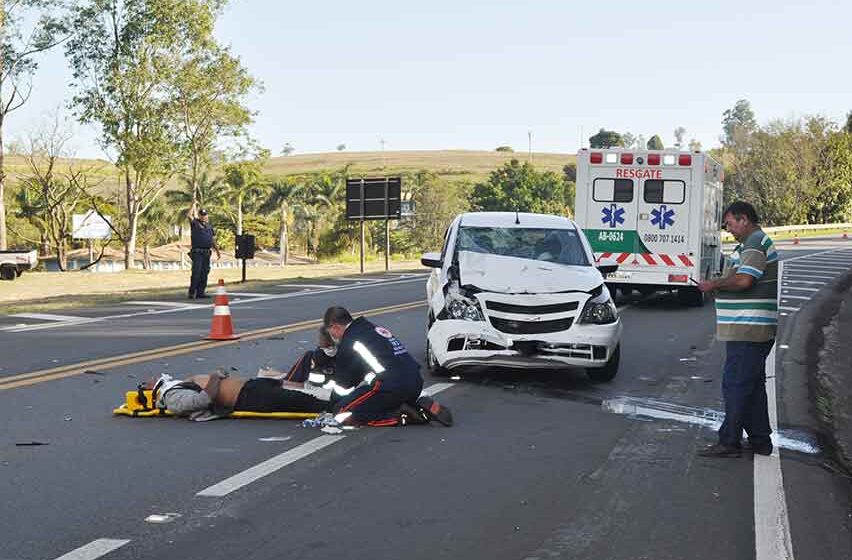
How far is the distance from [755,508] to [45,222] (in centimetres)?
6187

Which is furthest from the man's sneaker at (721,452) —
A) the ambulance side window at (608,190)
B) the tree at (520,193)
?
the tree at (520,193)

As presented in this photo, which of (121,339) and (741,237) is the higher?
(741,237)

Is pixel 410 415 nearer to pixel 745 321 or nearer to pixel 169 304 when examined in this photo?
pixel 745 321

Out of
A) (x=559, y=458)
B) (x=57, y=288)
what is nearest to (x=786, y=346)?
(x=559, y=458)

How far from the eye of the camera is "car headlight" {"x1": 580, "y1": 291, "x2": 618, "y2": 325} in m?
11.1

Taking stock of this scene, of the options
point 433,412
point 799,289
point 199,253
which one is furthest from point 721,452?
point 799,289

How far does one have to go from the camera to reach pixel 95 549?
17.7 ft

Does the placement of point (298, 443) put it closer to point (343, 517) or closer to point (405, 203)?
point (343, 517)

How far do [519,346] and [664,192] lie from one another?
404 inches

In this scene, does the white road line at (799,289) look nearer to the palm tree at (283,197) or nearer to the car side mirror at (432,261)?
the car side mirror at (432,261)

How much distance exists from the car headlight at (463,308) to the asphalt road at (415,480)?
702 mm

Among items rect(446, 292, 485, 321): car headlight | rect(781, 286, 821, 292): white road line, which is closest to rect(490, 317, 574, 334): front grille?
rect(446, 292, 485, 321): car headlight

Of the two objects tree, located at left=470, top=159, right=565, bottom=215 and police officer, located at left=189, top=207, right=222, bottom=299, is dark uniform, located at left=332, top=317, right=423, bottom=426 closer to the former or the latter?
police officer, located at left=189, top=207, right=222, bottom=299

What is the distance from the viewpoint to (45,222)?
63.5 meters
